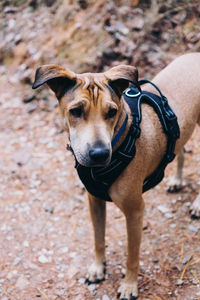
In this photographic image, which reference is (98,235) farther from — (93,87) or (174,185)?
(93,87)

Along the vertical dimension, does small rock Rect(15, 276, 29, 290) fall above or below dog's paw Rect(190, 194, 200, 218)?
above

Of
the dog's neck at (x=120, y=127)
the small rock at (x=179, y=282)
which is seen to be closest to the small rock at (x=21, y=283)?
the small rock at (x=179, y=282)

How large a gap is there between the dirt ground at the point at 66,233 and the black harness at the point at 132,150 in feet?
3.42

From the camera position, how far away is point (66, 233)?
13.6ft

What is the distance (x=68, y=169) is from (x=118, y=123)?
2.54m

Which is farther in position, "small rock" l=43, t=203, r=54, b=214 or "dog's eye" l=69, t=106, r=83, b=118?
"small rock" l=43, t=203, r=54, b=214

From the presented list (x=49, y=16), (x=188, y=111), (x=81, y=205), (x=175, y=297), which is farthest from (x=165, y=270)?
(x=49, y=16)

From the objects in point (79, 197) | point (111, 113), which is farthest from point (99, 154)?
point (79, 197)

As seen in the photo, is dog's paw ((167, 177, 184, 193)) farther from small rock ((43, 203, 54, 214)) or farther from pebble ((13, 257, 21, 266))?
pebble ((13, 257, 21, 266))

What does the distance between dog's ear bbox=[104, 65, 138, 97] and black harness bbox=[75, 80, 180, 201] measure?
125 mm

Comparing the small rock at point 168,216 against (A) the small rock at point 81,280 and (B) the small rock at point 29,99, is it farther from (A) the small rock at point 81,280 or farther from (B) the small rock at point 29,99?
(B) the small rock at point 29,99

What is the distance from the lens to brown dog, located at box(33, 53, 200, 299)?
8.25 feet

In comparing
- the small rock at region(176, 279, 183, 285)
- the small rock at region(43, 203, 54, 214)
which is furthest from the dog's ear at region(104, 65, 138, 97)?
the small rock at region(43, 203, 54, 214)

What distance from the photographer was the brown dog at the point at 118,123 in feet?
8.25
